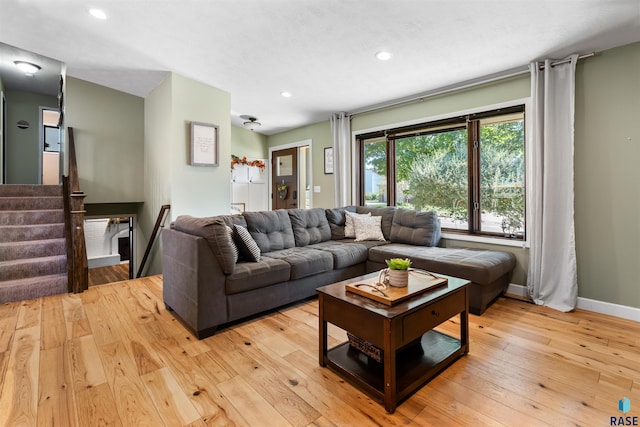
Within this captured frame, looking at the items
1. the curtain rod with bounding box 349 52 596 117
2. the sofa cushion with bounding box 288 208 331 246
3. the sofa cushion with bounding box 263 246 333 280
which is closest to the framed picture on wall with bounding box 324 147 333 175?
the curtain rod with bounding box 349 52 596 117

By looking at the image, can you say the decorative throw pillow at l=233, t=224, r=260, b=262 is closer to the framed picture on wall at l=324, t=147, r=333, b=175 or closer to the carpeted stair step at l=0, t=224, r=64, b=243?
the carpeted stair step at l=0, t=224, r=64, b=243

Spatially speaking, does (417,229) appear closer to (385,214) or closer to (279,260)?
(385,214)

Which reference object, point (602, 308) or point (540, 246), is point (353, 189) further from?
point (602, 308)

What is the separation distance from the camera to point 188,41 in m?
3.09

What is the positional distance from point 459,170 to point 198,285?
3.27m

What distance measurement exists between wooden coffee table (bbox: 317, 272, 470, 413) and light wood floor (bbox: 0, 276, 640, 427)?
71mm

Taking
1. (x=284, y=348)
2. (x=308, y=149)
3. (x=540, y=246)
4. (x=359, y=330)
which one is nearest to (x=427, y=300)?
(x=359, y=330)

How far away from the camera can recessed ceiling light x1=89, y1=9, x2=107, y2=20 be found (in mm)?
2785

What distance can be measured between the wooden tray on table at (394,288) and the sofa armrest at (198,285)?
107 centimetres

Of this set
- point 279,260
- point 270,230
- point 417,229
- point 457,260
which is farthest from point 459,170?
point 279,260

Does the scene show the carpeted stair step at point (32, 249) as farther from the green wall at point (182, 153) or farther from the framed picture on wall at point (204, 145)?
the framed picture on wall at point (204, 145)

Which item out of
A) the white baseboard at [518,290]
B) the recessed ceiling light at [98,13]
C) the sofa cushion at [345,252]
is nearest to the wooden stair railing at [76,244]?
the recessed ceiling light at [98,13]

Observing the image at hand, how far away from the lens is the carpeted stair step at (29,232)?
3664 millimetres

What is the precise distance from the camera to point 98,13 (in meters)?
2.83
